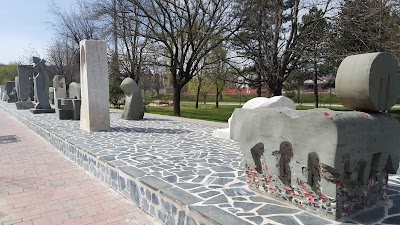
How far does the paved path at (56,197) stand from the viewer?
13.1 feet

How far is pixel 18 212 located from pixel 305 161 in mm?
3811

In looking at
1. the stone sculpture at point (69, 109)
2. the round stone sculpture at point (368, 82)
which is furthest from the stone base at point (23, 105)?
the round stone sculpture at point (368, 82)

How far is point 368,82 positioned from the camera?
304 centimetres

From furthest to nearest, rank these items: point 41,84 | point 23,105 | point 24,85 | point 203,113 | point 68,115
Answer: point 203,113 < point 24,85 < point 23,105 < point 41,84 < point 68,115

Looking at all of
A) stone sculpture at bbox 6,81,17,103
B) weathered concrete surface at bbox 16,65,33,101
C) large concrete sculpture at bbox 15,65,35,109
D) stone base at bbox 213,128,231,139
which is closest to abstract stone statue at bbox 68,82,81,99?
large concrete sculpture at bbox 15,65,35,109

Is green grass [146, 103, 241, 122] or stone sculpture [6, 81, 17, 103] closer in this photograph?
green grass [146, 103, 241, 122]

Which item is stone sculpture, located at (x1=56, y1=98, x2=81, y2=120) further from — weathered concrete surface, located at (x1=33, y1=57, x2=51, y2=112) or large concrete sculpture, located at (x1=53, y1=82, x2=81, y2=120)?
weathered concrete surface, located at (x1=33, y1=57, x2=51, y2=112)

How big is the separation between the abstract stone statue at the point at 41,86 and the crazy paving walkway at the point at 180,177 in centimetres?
856

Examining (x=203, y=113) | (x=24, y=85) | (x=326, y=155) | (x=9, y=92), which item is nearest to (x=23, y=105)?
(x=24, y=85)

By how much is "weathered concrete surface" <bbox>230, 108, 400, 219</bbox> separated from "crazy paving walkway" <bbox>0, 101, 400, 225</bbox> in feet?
0.52

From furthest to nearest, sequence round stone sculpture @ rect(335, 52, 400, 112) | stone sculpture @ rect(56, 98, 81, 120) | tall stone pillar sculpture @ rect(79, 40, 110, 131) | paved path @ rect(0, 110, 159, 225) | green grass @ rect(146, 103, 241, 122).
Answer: green grass @ rect(146, 103, 241, 122), stone sculpture @ rect(56, 98, 81, 120), tall stone pillar sculpture @ rect(79, 40, 110, 131), paved path @ rect(0, 110, 159, 225), round stone sculpture @ rect(335, 52, 400, 112)

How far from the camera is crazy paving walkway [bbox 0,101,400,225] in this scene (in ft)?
10.4

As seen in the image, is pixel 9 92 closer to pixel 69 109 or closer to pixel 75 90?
pixel 75 90

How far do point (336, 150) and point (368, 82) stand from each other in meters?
0.80
